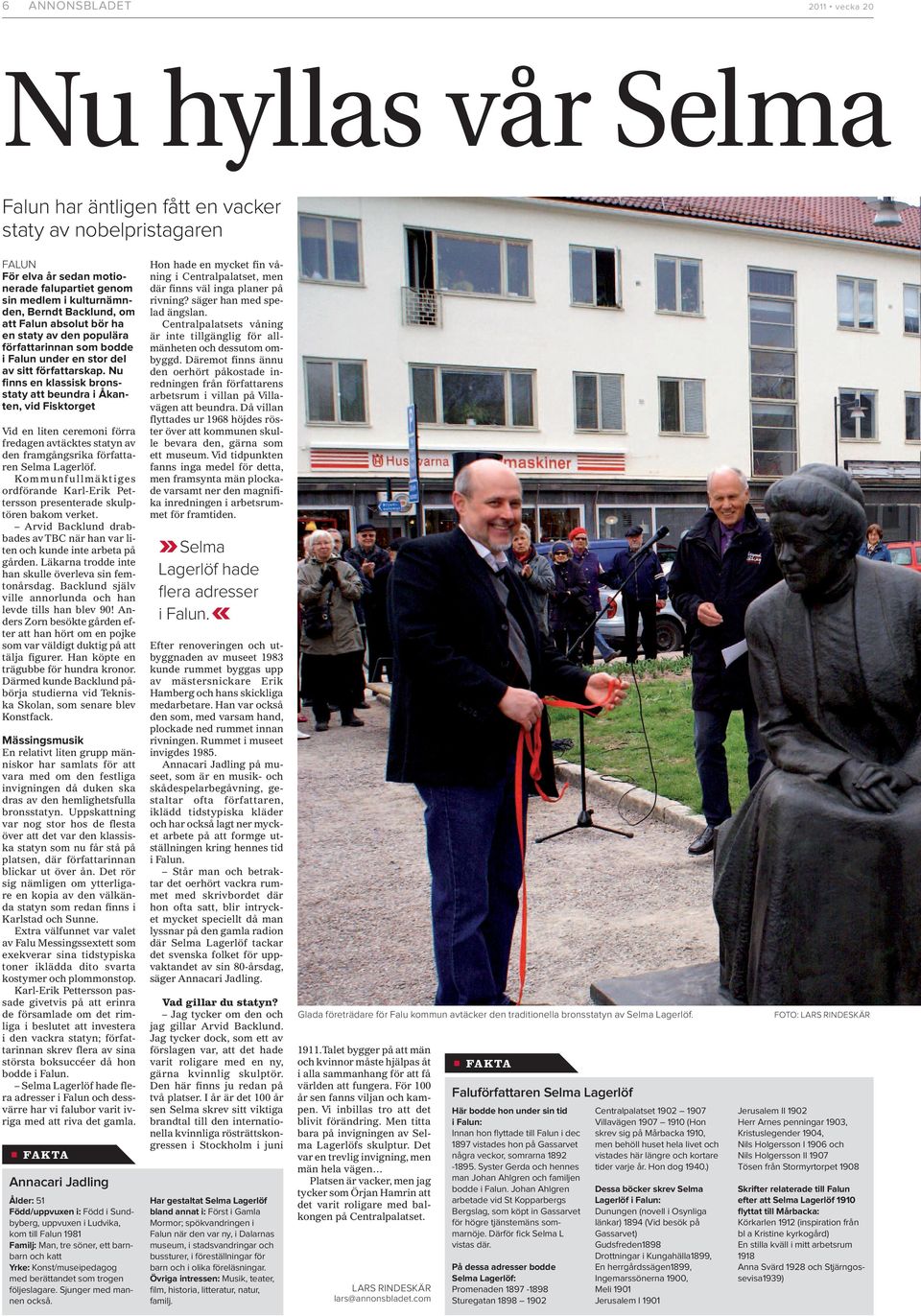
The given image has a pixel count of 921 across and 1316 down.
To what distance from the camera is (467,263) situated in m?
13.7

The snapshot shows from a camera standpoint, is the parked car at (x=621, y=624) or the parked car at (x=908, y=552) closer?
the parked car at (x=621, y=624)

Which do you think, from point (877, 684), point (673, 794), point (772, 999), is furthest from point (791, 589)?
point (673, 794)

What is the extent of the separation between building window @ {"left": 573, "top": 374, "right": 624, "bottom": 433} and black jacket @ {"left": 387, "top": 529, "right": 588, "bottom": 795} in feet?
41.3

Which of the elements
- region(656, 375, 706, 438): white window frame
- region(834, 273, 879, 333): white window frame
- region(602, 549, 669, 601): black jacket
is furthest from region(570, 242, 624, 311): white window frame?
region(602, 549, 669, 601): black jacket

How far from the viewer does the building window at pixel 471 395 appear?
47.0ft

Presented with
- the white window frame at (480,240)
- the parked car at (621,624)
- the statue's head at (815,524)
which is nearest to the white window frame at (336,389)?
the white window frame at (480,240)

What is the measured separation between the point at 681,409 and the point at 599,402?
7.94 ft

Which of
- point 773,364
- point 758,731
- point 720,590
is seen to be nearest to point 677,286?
point 773,364

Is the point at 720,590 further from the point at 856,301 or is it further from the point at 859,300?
the point at 859,300

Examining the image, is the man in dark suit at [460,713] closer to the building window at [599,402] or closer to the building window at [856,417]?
the building window at [599,402]

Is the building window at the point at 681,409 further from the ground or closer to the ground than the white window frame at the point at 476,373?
closer to the ground

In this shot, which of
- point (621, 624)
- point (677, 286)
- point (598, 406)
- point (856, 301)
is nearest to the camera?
point (621, 624)

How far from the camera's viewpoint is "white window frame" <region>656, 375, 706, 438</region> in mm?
11594

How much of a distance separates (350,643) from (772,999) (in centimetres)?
518
